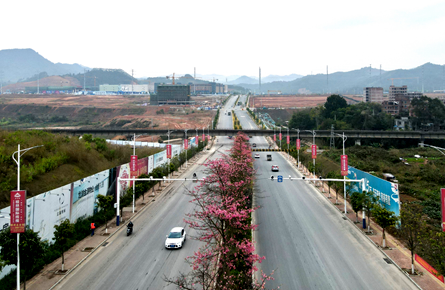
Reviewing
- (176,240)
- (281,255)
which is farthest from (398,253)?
(176,240)

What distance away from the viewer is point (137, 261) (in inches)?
821

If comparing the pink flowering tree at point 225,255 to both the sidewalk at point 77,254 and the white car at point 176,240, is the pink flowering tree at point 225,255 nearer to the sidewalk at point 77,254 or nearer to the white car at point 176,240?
the white car at point 176,240

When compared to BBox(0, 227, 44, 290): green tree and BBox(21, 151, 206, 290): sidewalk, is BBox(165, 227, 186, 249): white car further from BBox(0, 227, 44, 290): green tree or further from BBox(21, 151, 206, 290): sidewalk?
BBox(0, 227, 44, 290): green tree

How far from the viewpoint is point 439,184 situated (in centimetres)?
3859

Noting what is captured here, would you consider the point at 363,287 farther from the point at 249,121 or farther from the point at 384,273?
the point at 249,121

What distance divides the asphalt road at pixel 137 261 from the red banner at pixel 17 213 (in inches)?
155

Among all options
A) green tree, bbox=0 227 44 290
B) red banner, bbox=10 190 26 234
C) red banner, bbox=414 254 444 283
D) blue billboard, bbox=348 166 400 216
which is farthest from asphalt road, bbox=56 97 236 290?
blue billboard, bbox=348 166 400 216

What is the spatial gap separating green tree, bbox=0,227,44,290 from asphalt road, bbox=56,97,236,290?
212cm

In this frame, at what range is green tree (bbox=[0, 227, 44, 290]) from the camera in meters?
16.6

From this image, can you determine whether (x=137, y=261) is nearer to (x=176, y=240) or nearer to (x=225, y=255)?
(x=176, y=240)

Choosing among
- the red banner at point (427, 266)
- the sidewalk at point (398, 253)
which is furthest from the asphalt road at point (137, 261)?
the red banner at point (427, 266)

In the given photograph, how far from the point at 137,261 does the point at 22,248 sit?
652cm

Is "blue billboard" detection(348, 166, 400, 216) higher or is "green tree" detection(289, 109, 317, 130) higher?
"green tree" detection(289, 109, 317, 130)

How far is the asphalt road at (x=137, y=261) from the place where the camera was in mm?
18062
